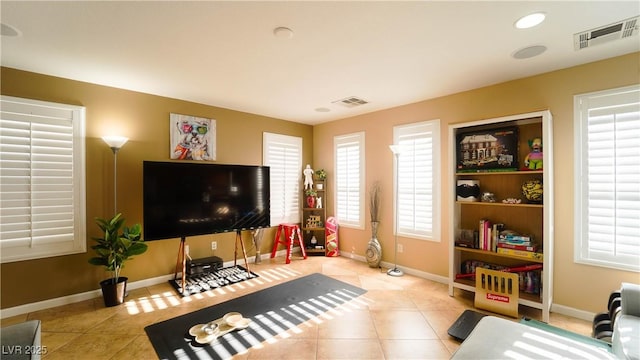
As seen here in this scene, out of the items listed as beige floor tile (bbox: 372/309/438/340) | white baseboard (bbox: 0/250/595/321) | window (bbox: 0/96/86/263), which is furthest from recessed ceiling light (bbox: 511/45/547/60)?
window (bbox: 0/96/86/263)

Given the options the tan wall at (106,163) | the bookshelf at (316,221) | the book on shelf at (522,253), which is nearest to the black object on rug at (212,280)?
the tan wall at (106,163)

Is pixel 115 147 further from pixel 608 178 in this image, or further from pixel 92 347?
pixel 608 178

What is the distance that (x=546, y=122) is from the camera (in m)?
2.60

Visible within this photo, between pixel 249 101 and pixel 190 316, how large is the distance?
2807mm

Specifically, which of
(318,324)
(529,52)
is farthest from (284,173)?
(529,52)

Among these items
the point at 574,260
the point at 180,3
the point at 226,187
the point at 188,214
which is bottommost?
the point at 574,260

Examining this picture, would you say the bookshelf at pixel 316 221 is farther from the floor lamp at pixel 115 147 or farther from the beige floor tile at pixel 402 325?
the floor lamp at pixel 115 147

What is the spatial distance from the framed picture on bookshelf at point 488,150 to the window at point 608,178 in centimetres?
56

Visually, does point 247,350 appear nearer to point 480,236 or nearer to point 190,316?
point 190,316

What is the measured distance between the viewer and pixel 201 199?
11.5 ft

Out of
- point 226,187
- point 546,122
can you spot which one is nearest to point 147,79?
point 226,187

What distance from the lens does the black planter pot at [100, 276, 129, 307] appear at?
9.54 feet

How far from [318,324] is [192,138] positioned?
3.02m

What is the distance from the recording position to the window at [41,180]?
270 cm
